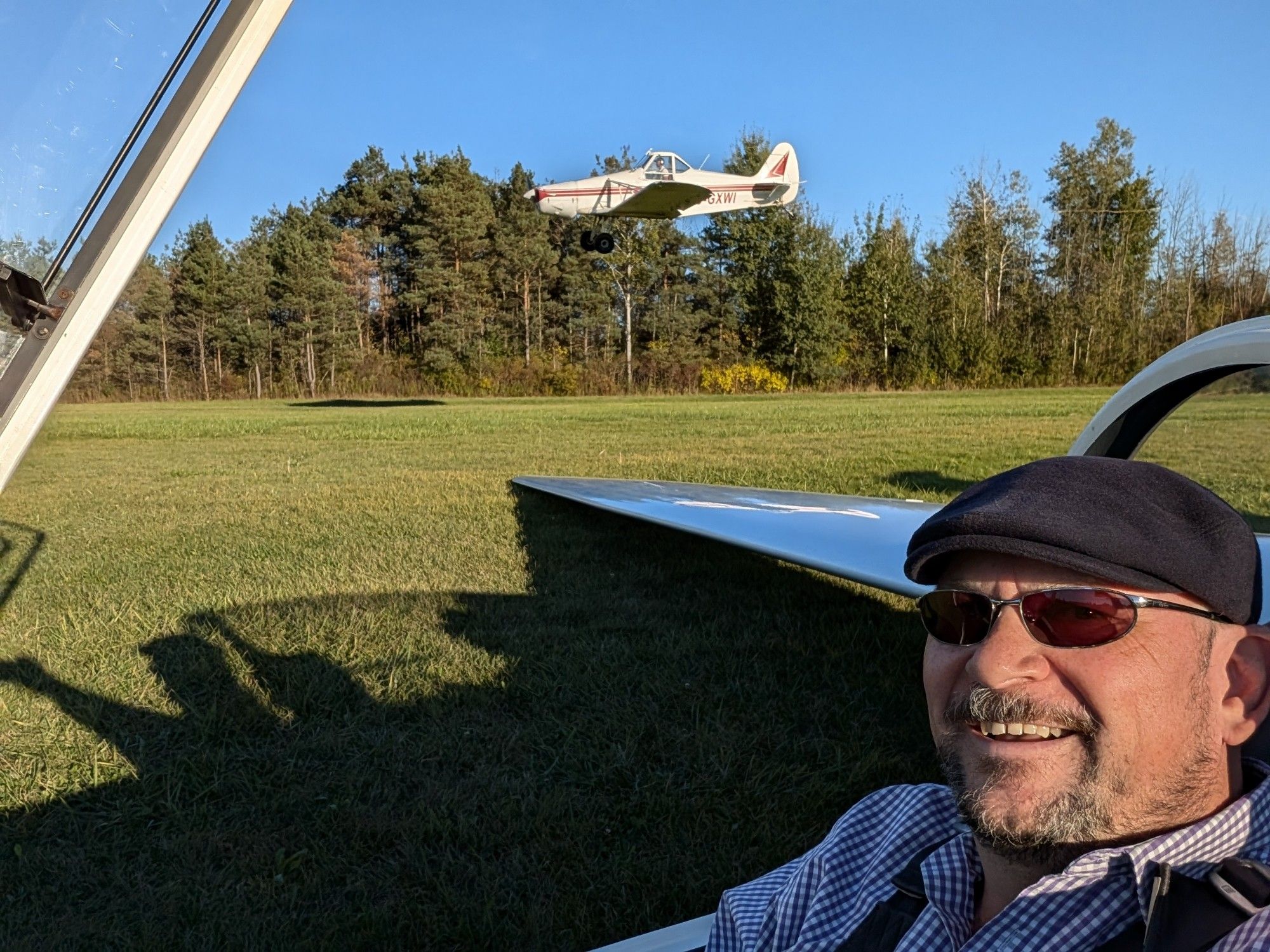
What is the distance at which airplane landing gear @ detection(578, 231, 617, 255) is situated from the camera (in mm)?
29141

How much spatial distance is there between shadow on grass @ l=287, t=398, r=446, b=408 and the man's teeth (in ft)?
115

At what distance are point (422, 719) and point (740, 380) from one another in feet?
149

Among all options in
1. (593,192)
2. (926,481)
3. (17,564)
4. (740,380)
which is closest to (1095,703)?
(17,564)

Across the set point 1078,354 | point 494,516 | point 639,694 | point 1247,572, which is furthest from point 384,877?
point 1078,354

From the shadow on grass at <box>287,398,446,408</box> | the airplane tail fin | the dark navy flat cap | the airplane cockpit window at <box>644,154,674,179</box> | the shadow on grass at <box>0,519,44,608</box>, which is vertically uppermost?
the airplane tail fin

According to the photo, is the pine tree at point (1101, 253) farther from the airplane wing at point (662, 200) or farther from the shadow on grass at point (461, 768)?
the shadow on grass at point (461, 768)

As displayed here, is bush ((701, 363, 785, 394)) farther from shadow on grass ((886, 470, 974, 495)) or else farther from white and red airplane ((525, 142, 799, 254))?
shadow on grass ((886, 470, 974, 495))

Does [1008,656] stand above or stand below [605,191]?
below

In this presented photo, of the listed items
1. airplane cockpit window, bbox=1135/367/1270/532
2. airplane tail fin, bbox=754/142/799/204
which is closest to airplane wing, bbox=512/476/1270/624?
airplane cockpit window, bbox=1135/367/1270/532

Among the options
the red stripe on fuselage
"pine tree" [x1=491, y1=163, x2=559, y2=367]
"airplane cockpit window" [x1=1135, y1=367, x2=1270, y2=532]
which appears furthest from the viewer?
"pine tree" [x1=491, y1=163, x2=559, y2=367]

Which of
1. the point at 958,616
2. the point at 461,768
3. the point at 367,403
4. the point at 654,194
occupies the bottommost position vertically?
the point at 461,768

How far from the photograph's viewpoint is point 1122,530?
109 centimetres

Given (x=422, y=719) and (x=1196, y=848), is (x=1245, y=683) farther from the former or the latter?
(x=422, y=719)

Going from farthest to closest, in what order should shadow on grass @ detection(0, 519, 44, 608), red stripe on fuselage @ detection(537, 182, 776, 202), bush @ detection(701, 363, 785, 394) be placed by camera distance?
bush @ detection(701, 363, 785, 394), red stripe on fuselage @ detection(537, 182, 776, 202), shadow on grass @ detection(0, 519, 44, 608)
